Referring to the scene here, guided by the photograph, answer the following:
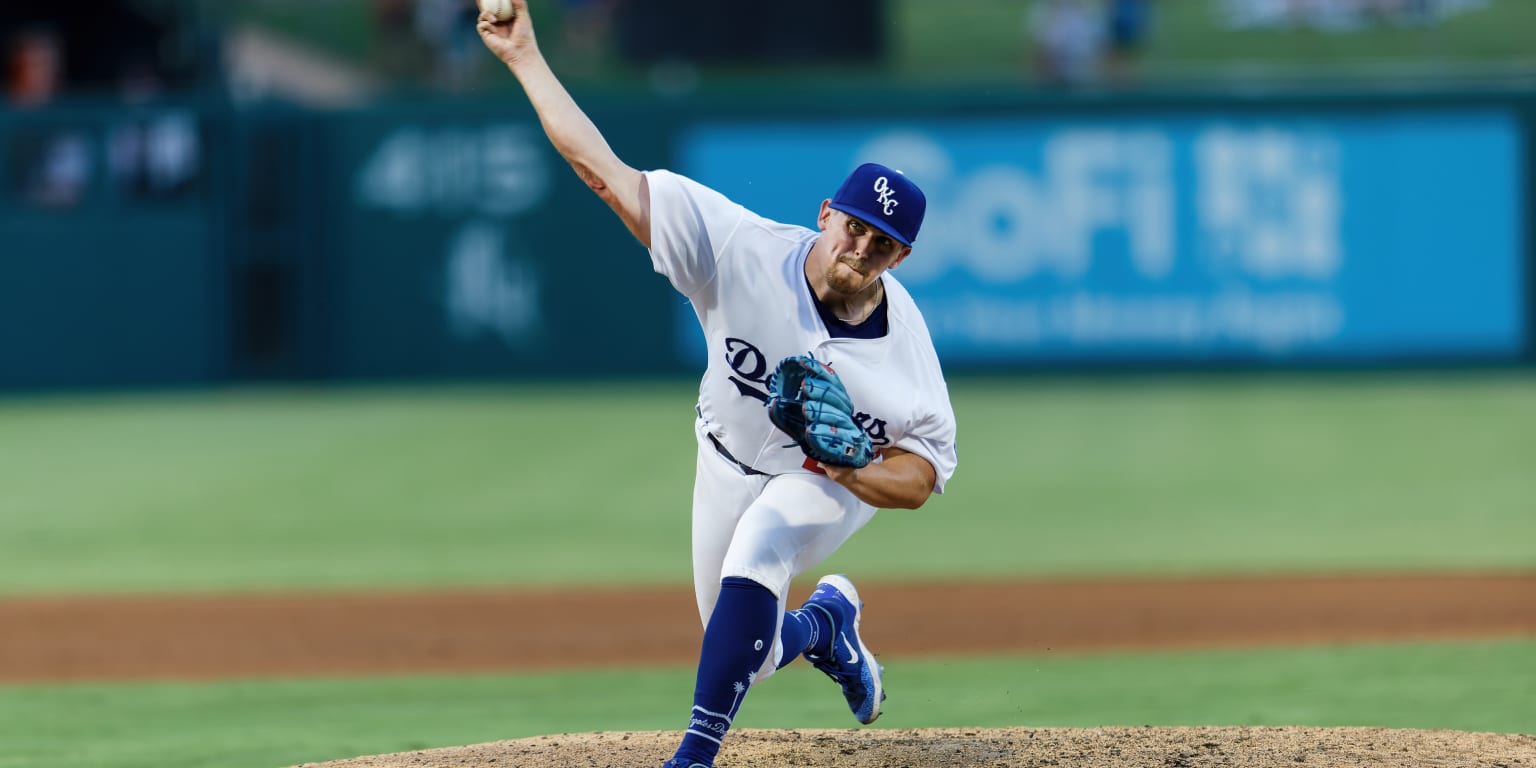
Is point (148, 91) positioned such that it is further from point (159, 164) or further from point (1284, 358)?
point (1284, 358)

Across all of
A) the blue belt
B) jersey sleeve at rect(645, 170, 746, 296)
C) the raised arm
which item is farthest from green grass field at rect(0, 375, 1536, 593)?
the raised arm

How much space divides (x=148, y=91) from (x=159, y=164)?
4.64 feet

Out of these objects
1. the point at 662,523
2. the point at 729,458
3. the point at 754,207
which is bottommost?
the point at 662,523

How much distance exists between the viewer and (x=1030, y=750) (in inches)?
210

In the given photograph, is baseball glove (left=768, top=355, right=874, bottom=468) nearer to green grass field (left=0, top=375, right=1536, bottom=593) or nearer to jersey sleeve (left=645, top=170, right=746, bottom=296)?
jersey sleeve (left=645, top=170, right=746, bottom=296)

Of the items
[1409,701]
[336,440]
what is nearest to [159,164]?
[336,440]

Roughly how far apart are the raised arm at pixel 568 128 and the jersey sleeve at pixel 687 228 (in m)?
0.04

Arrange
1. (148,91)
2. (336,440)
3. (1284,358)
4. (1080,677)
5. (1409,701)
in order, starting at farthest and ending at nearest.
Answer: (148,91) → (1284,358) → (336,440) → (1080,677) → (1409,701)

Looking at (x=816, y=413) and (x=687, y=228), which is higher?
(x=687, y=228)

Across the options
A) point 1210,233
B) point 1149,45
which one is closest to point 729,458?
point 1210,233

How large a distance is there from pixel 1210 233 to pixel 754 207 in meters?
4.16

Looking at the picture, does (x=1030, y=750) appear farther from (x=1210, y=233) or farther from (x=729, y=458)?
(x=1210, y=233)

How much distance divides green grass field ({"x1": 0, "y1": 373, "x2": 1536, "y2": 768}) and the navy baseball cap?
2071 millimetres

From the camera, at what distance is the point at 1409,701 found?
657 centimetres
